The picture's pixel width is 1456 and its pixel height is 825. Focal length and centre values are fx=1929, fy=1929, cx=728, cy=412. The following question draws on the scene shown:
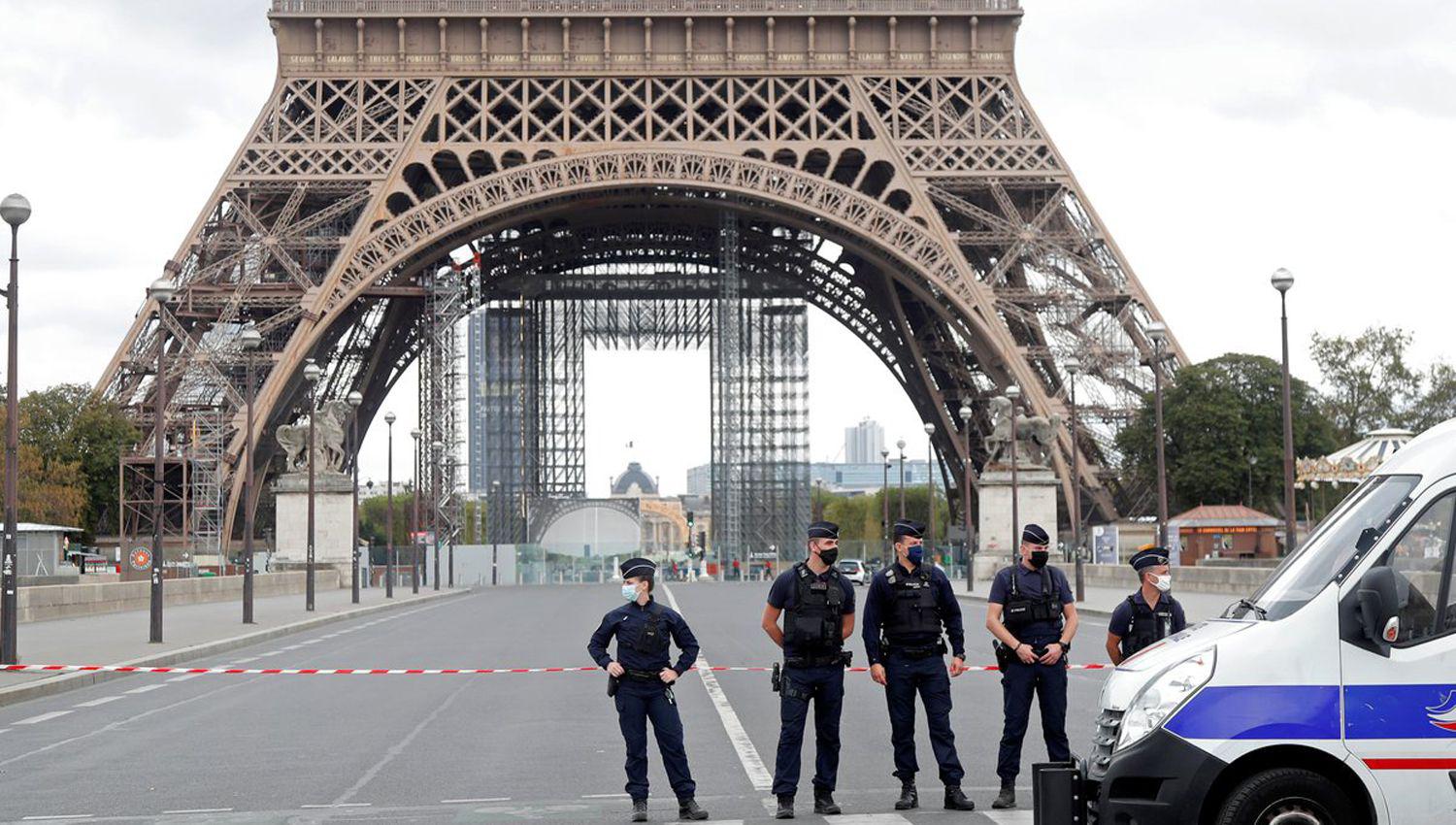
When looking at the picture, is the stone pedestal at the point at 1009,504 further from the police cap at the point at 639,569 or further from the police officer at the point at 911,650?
the police cap at the point at 639,569

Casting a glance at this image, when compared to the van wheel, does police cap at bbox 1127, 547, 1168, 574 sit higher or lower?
higher

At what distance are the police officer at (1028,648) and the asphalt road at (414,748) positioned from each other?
0.45 meters

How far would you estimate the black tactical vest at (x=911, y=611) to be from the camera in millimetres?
10773

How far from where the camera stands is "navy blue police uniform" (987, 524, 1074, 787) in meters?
10.8

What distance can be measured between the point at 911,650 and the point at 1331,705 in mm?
3129

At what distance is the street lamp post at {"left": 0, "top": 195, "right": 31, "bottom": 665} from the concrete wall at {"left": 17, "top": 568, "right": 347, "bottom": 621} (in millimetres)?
6587

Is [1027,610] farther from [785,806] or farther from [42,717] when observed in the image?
[42,717]

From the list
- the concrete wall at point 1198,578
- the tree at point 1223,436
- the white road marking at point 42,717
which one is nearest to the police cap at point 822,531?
the white road marking at point 42,717

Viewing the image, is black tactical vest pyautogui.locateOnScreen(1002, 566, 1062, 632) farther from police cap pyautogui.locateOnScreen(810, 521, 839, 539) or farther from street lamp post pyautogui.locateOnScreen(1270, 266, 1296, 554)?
street lamp post pyautogui.locateOnScreen(1270, 266, 1296, 554)

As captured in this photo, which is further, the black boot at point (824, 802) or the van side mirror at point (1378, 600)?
the black boot at point (824, 802)

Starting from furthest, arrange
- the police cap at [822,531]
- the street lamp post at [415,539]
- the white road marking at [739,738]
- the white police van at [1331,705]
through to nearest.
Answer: the street lamp post at [415,539] → the white road marking at [739,738] → the police cap at [822,531] → the white police van at [1331,705]

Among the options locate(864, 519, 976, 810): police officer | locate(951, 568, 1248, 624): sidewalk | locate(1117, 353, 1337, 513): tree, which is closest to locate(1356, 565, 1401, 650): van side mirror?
locate(864, 519, 976, 810): police officer

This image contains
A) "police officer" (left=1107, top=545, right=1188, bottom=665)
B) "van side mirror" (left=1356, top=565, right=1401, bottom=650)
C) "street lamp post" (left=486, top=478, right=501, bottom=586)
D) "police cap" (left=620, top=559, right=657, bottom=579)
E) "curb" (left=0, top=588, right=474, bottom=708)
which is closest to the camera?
"van side mirror" (left=1356, top=565, right=1401, bottom=650)

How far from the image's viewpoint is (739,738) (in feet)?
48.3
